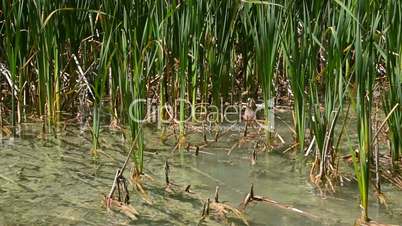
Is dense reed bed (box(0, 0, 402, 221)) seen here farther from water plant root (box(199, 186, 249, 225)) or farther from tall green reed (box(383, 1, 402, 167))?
water plant root (box(199, 186, 249, 225))

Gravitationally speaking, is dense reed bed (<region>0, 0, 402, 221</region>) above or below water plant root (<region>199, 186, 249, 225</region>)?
above

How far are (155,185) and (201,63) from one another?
Answer: 88 cm

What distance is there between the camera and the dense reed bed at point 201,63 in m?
2.12

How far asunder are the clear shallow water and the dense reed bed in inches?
3.4

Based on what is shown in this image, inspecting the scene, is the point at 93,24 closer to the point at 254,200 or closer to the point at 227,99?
the point at 227,99

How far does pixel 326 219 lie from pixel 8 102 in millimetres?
1666

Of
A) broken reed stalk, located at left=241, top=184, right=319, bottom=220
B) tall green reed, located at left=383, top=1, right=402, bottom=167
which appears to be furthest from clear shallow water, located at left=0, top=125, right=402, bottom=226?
tall green reed, located at left=383, top=1, right=402, bottom=167

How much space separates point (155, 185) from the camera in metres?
2.17

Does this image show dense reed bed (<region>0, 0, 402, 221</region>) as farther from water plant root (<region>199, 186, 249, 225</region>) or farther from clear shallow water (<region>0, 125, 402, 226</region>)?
water plant root (<region>199, 186, 249, 225</region>)

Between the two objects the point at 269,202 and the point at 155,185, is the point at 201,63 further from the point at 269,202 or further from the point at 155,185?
the point at 269,202

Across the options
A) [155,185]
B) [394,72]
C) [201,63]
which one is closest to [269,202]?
[155,185]

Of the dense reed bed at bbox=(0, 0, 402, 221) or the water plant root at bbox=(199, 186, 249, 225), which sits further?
the dense reed bed at bbox=(0, 0, 402, 221)

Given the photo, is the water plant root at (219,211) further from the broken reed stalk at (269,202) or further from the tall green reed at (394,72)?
the tall green reed at (394,72)

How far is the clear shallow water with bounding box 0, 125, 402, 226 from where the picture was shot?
192 centimetres
